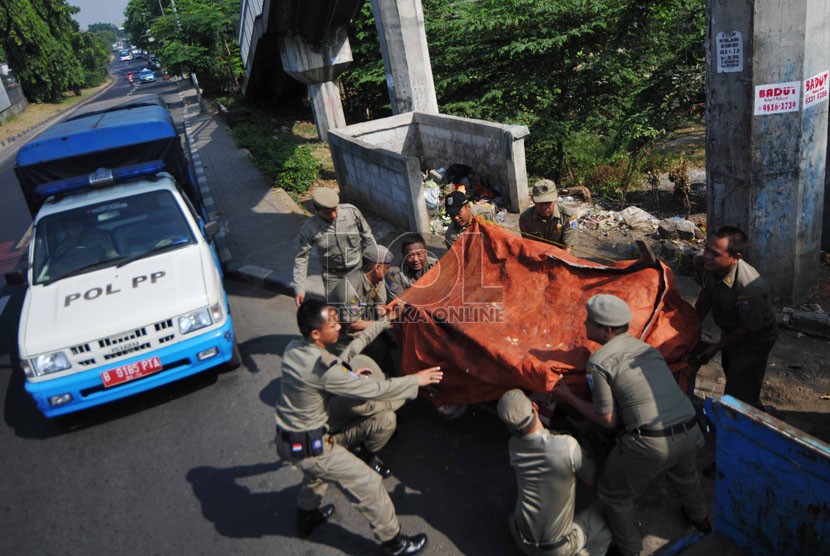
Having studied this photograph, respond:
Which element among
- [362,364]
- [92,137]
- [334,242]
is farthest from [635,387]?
[92,137]

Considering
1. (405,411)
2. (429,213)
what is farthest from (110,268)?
(429,213)

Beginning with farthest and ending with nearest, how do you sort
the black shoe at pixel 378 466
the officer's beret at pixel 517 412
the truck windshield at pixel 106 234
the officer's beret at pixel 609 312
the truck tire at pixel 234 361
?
the truck tire at pixel 234 361
the truck windshield at pixel 106 234
the black shoe at pixel 378 466
the officer's beret at pixel 609 312
the officer's beret at pixel 517 412

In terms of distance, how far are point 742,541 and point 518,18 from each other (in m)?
11.3

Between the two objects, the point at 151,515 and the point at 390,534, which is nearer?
the point at 390,534

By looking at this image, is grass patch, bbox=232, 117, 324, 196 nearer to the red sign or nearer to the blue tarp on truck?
the blue tarp on truck

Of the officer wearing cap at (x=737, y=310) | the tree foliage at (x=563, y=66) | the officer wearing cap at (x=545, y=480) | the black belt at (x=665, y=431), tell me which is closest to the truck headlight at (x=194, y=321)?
the officer wearing cap at (x=545, y=480)

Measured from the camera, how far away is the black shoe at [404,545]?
350 centimetres

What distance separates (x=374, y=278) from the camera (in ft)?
16.6

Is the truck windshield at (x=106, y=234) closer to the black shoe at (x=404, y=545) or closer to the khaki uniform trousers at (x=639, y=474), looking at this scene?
the black shoe at (x=404, y=545)

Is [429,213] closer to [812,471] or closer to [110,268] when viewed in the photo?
[110,268]

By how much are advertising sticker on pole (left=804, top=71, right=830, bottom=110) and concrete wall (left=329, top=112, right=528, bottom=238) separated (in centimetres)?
405

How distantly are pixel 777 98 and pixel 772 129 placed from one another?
0.26 meters

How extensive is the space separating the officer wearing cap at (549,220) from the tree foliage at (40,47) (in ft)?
148

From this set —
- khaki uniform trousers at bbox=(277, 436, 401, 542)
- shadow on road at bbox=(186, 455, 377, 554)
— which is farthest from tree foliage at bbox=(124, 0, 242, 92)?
khaki uniform trousers at bbox=(277, 436, 401, 542)
